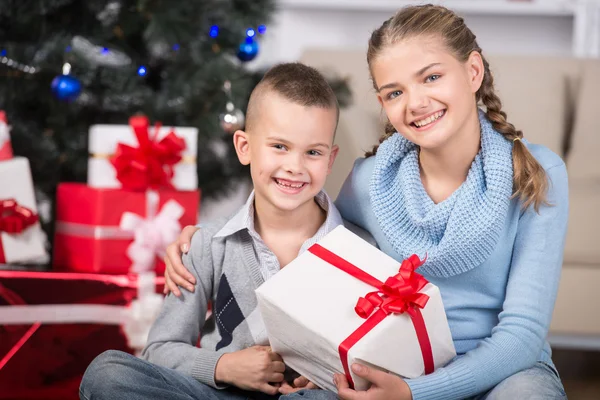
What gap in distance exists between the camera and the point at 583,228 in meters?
2.32

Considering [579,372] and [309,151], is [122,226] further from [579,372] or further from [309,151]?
[579,372]

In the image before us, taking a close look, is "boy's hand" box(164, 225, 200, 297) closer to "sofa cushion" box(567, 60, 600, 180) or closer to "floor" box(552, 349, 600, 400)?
"floor" box(552, 349, 600, 400)

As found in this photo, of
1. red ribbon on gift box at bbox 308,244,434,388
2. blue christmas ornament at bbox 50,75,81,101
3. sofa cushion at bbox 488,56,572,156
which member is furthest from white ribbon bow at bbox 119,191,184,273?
sofa cushion at bbox 488,56,572,156

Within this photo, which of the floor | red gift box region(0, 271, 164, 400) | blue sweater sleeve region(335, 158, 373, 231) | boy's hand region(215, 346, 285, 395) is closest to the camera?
boy's hand region(215, 346, 285, 395)

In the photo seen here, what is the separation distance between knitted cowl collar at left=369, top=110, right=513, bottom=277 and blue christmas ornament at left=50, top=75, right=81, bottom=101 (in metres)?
1.02

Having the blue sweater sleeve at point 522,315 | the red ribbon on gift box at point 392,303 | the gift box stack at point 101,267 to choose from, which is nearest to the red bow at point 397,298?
the red ribbon on gift box at point 392,303

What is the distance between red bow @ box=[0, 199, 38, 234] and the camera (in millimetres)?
1994

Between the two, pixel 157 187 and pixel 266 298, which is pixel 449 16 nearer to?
pixel 266 298

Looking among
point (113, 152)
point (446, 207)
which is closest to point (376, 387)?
point (446, 207)

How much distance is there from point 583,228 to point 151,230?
1.28 meters

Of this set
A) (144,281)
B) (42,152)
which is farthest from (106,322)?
(42,152)

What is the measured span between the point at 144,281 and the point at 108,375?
786 millimetres

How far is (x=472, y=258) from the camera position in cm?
133

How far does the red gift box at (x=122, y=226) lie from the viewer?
2033 mm
